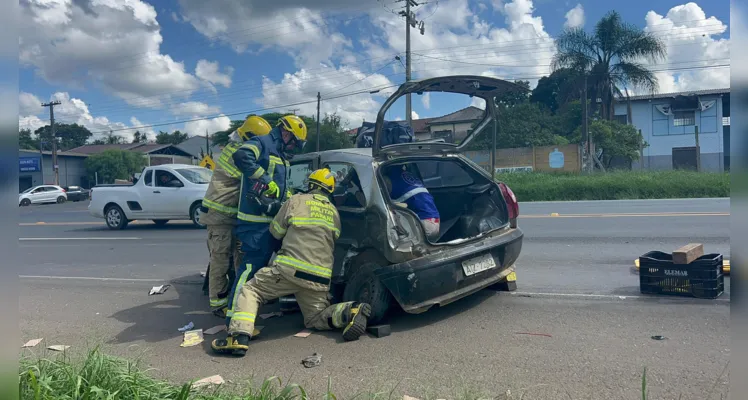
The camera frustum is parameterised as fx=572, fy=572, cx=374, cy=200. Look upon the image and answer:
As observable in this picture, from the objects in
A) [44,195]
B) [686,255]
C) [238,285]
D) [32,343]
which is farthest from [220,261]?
[44,195]

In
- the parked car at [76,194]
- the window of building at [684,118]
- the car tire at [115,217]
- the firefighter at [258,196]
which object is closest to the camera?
the firefighter at [258,196]

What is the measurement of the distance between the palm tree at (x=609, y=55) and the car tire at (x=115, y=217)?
1078 inches

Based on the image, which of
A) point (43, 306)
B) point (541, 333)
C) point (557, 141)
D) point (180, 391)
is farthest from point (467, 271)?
point (557, 141)

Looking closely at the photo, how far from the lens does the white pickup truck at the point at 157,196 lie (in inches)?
596

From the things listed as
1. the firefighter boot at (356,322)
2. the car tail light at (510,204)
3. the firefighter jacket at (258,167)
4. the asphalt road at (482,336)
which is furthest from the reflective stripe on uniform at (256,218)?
the car tail light at (510,204)

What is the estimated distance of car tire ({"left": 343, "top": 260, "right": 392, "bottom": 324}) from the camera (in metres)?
5.05

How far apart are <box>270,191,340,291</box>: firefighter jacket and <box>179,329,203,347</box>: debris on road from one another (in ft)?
3.43

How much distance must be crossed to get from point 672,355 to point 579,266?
11.9ft

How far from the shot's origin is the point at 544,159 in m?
31.4

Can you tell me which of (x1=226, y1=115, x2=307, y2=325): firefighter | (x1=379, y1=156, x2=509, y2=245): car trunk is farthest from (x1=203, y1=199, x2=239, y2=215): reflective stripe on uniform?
(x1=379, y1=156, x2=509, y2=245): car trunk

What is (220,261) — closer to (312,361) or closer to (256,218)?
(256,218)

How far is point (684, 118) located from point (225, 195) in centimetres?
4079

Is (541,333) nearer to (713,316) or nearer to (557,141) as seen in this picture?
(713,316)

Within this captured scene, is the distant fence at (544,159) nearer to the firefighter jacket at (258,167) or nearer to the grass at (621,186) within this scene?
the grass at (621,186)
